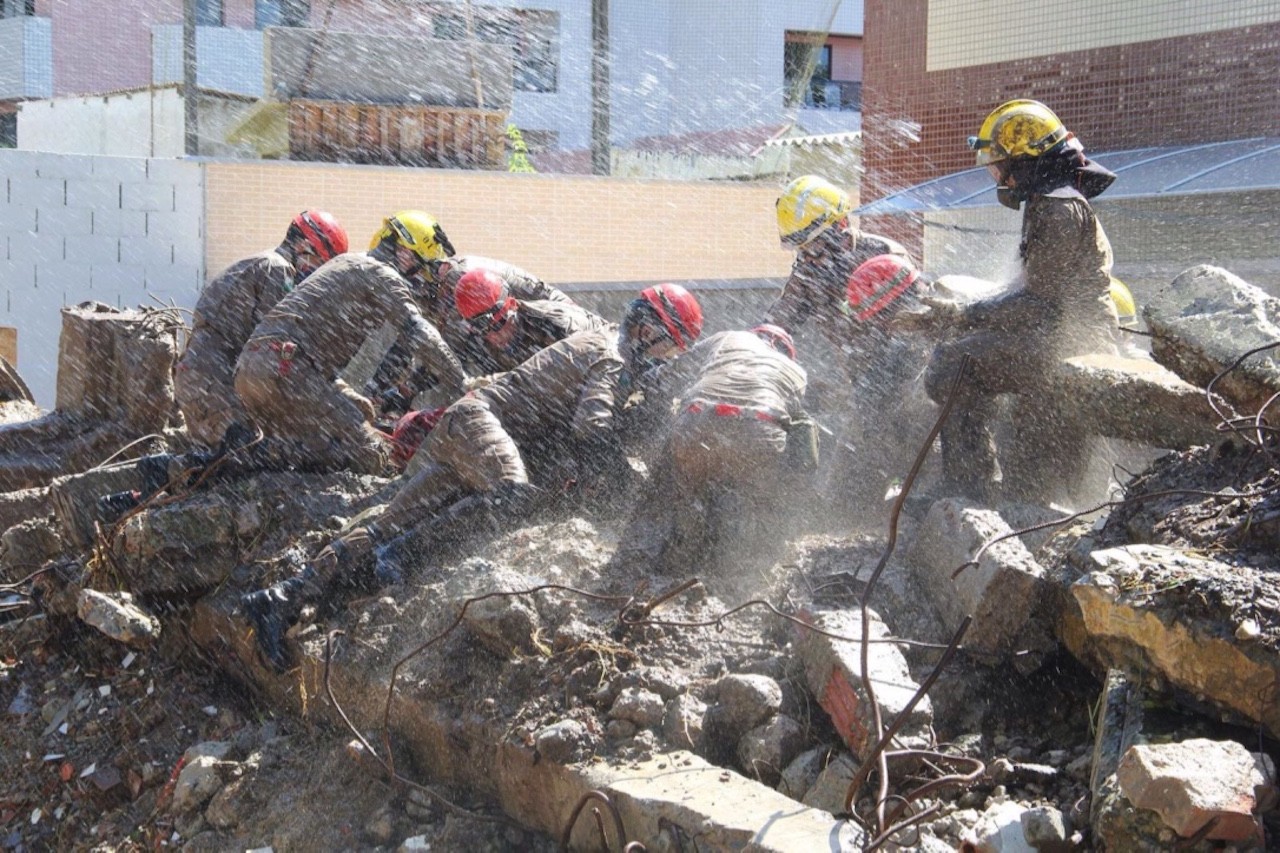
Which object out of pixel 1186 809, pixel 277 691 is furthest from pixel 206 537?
pixel 1186 809

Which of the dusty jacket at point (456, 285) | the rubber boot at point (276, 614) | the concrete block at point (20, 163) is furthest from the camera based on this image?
the concrete block at point (20, 163)

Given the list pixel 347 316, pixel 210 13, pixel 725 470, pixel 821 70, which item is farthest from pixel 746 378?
pixel 821 70

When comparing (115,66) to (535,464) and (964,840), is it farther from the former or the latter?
(964,840)

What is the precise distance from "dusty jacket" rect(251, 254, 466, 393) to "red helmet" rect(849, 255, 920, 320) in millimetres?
2169

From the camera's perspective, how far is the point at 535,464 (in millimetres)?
6863

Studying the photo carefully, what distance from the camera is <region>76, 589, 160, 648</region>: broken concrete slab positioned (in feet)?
22.0

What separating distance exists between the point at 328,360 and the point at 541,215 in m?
7.56

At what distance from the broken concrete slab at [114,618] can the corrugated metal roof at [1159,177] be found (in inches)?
277

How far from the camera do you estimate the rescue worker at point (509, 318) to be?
24.5 feet

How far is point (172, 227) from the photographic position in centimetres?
1380

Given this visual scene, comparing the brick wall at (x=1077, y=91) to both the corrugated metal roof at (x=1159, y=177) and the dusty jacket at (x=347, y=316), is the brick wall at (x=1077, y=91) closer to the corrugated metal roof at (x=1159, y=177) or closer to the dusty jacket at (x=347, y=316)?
the corrugated metal roof at (x=1159, y=177)

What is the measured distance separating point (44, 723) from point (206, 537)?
1.22 metres

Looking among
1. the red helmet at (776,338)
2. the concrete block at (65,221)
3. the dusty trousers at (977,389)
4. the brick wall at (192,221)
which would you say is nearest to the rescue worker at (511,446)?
the red helmet at (776,338)

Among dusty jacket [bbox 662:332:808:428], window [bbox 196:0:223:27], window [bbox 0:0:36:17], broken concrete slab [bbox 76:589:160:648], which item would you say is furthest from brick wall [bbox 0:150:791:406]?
window [bbox 0:0:36:17]
